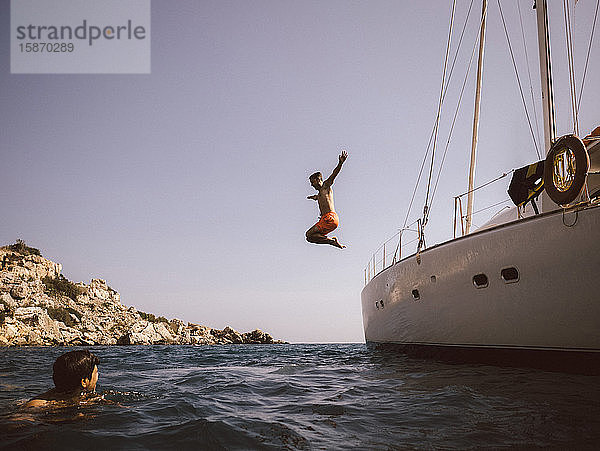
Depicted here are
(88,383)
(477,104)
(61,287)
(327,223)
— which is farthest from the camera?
(61,287)

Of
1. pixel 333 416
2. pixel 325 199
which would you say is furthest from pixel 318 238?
pixel 333 416

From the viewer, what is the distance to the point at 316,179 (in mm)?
7988

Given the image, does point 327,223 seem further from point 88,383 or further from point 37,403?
point 37,403

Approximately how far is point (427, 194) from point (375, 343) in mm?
6216

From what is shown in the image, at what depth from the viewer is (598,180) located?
7230 millimetres

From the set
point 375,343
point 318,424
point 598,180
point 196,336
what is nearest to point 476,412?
point 318,424

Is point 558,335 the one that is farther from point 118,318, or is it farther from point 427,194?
point 118,318

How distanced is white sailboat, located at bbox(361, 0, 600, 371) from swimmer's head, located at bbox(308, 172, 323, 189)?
273cm

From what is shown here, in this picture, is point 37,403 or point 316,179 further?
point 316,179

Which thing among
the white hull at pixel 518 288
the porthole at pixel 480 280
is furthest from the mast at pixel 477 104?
the porthole at pixel 480 280

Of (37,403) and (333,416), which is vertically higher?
(37,403)

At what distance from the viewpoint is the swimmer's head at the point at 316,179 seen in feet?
26.2

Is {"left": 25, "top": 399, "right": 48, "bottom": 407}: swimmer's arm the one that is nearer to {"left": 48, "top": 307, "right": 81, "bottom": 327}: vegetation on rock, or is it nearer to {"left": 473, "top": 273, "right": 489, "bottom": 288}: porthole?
{"left": 473, "top": 273, "right": 489, "bottom": 288}: porthole

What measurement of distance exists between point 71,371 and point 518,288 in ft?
19.9
